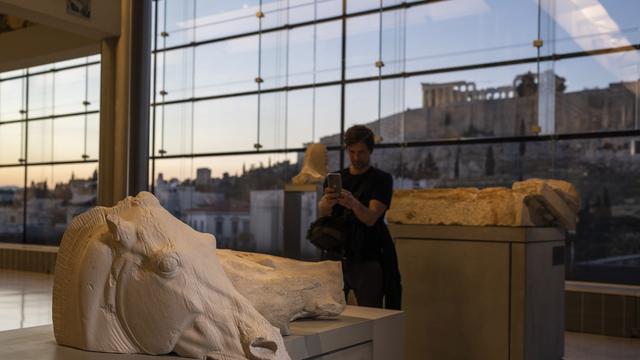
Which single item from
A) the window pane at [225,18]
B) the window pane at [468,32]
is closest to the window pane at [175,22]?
the window pane at [225,18]

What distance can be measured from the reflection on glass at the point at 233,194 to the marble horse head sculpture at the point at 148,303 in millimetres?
9406

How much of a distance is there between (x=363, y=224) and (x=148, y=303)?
85.2 inches

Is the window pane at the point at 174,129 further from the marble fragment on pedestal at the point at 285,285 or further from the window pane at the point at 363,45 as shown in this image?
the marble fragment on pedestal at the point at 285,285

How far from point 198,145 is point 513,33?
20.3 feet

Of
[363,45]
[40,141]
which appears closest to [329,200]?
[363,45]

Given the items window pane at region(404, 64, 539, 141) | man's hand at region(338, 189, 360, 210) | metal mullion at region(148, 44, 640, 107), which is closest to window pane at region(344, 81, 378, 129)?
metal mullion at region(148, 44, 640, 107)

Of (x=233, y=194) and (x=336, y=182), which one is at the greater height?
(x=336, y=182)

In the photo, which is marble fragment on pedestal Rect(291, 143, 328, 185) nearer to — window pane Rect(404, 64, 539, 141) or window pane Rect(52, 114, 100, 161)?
window pane Rect(404, 64, 539, 141)

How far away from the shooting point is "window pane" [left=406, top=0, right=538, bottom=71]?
30.8 feet

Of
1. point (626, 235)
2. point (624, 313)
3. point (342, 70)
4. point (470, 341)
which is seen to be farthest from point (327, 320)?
point (342, 70)

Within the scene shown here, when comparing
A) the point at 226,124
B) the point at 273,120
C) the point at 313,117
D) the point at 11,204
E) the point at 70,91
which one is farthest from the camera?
the point at 11,204

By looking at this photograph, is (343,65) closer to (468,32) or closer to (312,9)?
(312,9)

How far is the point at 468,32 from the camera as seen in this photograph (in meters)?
9.94

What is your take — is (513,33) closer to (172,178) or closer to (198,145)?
(198,145)
